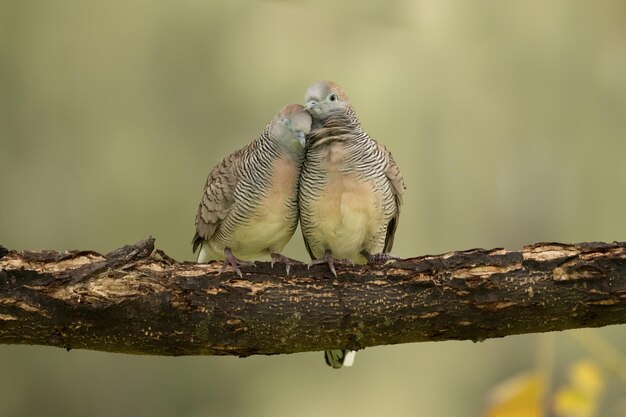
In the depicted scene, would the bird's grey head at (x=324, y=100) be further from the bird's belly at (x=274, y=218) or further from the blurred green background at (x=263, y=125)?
the blurred green background at (x=263, y=125)

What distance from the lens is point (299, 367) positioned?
17.4 ft

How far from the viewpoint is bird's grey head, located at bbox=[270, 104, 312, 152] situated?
2.69m

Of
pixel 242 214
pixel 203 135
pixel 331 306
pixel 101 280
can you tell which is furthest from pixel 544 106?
pixel 101 280

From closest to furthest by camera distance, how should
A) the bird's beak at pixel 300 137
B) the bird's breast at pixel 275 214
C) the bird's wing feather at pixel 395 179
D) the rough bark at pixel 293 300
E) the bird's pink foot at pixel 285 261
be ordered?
the rough bark at pixel 293 300
the bird's pink foot at pixel 285 261
the bird's beak at pixel 300 137
the bird's breast at pixel 275 214
the bird's wing feather at pixel 395 179

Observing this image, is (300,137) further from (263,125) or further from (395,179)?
(263,125)

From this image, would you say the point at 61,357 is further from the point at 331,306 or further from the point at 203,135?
the point at 331,306

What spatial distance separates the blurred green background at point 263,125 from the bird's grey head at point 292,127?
2414 millimetres

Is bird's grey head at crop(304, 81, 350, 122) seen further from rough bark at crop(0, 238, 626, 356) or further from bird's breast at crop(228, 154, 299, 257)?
rough bark at crop(0, 238, 626, 356)

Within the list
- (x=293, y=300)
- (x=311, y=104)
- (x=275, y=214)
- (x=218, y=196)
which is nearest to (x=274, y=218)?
(x=275, y=214)

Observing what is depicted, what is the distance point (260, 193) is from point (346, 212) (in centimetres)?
29

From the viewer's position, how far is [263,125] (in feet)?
17.2

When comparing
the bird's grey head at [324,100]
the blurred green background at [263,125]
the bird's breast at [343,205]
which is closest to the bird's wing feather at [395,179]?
the bird's breast at [343,205]

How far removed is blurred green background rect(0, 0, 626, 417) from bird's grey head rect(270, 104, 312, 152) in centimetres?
241

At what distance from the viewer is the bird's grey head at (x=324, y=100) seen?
8.84ft
